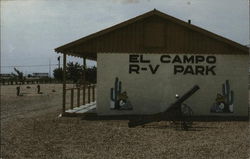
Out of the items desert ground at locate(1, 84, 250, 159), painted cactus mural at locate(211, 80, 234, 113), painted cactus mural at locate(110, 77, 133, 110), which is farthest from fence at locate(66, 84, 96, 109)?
painted cactus mural at locate(211, 80, 234, 113)

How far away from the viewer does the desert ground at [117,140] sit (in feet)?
30.2

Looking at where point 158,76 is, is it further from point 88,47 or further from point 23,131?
point 23,131

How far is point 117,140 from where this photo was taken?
11070 mm

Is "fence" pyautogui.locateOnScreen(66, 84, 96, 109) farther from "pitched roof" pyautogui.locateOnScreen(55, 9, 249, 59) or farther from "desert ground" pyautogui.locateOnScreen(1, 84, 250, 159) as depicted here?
"desert ground" pyautogui.locateOnScreen(1, 84, 250, 159)

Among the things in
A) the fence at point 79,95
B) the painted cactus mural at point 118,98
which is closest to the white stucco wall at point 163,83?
the painted cactus mural at point 118,98

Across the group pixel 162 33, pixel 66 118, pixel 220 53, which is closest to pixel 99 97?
pixel 66 118

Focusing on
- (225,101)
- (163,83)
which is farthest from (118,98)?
(225,101)

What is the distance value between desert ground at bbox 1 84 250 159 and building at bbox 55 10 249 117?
7.50 feet

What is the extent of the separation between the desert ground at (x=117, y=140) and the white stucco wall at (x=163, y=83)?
2243 millimetres

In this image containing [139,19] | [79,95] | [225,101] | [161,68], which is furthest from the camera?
[79,95]

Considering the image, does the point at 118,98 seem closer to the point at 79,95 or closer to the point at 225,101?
the point at 79,95

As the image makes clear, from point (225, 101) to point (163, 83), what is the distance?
2.74 m

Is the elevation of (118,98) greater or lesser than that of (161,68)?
lesser

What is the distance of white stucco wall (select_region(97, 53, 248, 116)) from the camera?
57.3 ft
